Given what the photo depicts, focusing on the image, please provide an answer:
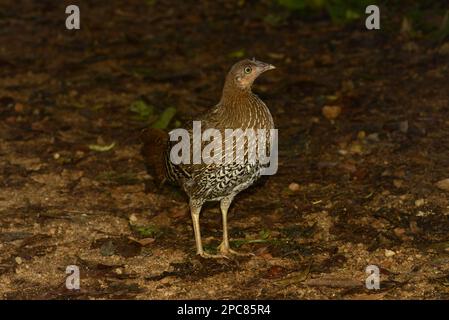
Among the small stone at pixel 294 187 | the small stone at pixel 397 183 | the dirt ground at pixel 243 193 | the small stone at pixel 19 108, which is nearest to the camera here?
the dirt ground at pixel 243 193

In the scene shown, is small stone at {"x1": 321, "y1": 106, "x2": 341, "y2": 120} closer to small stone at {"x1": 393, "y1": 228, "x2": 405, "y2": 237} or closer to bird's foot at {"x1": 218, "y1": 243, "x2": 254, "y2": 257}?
small stone at {"x1": 393, "y1": 228, "x2": 405, "y2": 237}

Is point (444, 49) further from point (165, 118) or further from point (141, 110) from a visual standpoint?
point (141, 110)

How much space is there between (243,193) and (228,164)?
123cm

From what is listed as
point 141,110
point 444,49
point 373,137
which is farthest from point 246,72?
point 444,49

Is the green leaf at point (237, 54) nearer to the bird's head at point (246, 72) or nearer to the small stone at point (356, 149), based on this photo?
the small stone at point (356, 149)

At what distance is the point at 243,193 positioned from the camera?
22.1ft

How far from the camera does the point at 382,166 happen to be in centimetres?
695

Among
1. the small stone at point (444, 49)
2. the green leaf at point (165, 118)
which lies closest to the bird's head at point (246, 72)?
the green leaf at point (165, 118)

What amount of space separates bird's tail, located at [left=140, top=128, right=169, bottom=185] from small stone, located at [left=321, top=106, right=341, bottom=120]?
2081 mm

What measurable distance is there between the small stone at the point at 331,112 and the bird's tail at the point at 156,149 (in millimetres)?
2081

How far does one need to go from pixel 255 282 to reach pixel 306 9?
591 centimetres

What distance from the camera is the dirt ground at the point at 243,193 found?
549 cm

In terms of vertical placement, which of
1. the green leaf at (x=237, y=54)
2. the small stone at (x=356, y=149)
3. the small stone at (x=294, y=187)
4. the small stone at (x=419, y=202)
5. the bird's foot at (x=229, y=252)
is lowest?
the bird's foot at (x=229, y=252)

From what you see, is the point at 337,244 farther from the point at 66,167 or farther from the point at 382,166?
the point at 66,167
